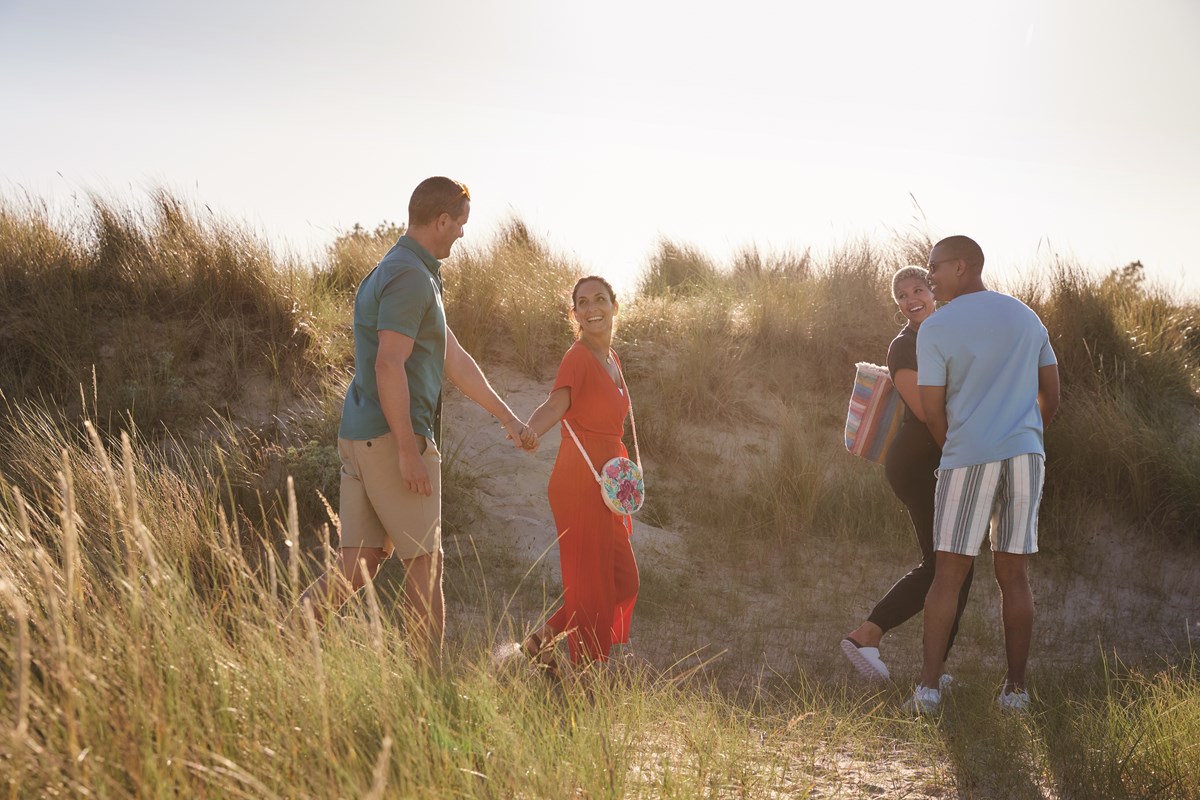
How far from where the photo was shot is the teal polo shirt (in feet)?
12.9

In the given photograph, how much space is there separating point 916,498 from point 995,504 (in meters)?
0.57

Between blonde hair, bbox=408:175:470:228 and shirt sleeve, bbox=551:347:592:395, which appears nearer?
blonde hair, bbox=408:175:470:228

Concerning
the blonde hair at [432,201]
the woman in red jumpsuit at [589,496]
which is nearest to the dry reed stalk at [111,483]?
the blonde hair at [432,201]

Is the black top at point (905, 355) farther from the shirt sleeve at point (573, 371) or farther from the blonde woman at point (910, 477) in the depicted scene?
the shirt sleeve at point (573, 371)

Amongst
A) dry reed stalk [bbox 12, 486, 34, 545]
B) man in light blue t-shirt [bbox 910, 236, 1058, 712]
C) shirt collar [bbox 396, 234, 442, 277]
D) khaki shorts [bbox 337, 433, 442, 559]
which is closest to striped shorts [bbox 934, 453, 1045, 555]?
man in light blue t-shirt [bbox 910, 236, 1058, 712]

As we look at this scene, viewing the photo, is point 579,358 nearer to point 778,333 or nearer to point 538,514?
point 538,514

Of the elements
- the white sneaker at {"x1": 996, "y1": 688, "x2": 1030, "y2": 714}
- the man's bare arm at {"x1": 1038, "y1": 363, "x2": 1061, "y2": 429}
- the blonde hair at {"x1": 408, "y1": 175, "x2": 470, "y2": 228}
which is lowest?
the white sneaker at {"x1": 996, "y1": 688, "x2": 1030, "y2": 714}

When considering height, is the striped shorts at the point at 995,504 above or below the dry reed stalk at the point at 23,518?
below

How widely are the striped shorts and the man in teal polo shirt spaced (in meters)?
2.39

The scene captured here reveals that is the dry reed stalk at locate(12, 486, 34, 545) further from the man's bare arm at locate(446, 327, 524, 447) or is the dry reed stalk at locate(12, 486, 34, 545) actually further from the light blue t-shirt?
the light blue t-shirt

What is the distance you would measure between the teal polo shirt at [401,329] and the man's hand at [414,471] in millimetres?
157

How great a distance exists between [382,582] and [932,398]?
3683 millimetres

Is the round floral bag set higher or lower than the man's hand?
lower

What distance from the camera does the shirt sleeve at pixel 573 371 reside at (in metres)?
4.84
